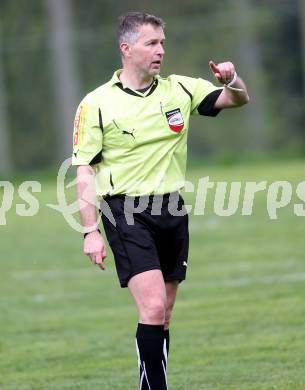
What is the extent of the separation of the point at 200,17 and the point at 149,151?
68.1ft

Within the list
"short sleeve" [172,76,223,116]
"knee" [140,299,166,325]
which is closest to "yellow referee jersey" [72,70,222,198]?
"short sleeve" [172,76,223,116]

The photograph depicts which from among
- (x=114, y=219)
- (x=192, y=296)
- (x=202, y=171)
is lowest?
(x=202, y=171)

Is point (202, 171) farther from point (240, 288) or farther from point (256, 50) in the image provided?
point (240, 288)

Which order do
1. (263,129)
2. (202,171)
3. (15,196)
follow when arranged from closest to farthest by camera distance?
1. (15,196)
2. (202,171)
3. (263,129)

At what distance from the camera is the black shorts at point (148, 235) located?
5934 millimetres

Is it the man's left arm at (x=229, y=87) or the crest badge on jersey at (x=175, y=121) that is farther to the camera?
the crest badge on jersey at (x=175, y=121)

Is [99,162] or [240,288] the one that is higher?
[99,162]

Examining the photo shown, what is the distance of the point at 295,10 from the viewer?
85.5 ft

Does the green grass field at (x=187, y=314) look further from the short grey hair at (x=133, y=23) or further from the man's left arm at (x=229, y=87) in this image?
the short grey hair at (x=133, y=23)

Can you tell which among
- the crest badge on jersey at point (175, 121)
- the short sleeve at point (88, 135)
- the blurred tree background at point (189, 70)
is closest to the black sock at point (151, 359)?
the short sleeve at point (88, 135)

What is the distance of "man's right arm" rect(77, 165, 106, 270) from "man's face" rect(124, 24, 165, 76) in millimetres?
598

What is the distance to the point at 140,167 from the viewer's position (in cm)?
600

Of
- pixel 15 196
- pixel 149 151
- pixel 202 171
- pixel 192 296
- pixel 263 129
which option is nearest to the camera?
pixel 149 151

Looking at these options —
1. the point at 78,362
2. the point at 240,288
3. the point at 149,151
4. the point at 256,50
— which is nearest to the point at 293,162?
the point at 256,50
